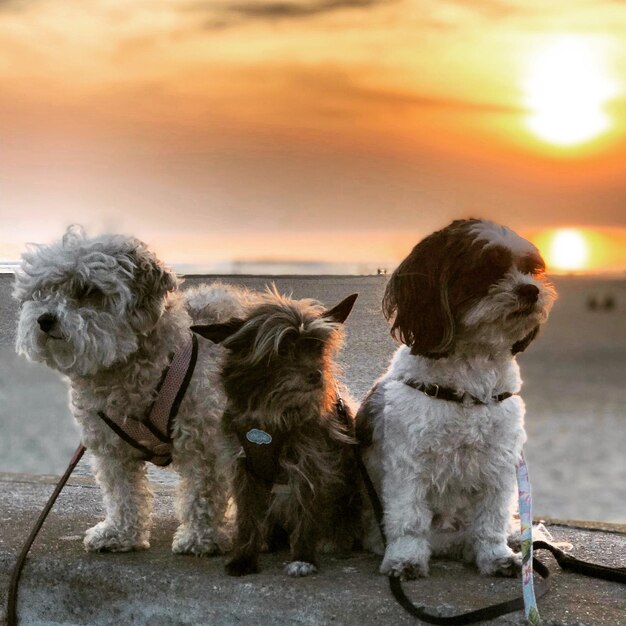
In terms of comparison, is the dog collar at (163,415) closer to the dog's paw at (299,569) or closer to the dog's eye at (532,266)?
the dog's paw at (299,569)

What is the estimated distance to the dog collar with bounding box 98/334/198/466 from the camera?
4.26 metres

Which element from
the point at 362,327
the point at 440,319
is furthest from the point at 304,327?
the point at 362,327

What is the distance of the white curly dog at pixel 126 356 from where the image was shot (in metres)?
4.09

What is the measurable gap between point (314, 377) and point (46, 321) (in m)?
1.18

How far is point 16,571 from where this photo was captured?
14.5ft

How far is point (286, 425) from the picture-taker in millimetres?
3881

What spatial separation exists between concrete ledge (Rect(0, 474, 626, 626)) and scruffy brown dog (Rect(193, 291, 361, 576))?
146 millimetres

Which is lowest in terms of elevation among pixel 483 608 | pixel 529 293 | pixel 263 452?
pixel 483 608

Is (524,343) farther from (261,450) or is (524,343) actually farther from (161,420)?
(161,420)

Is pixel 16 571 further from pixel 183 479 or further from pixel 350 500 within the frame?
pixel 350 500

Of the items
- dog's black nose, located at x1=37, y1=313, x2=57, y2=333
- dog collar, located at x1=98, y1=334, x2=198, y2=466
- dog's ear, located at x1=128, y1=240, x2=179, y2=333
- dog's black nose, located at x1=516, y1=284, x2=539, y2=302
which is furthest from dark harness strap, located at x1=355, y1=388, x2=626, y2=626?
dog's black nose, located at x1=37, y1=313, x2=57, y2=333

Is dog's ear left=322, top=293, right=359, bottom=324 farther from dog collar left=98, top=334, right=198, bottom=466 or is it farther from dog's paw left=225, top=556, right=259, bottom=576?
dog's paw left=225, top=556, right=259, bottom=576

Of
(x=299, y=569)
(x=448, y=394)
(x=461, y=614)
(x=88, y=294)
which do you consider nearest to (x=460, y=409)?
(x=448, y=394)

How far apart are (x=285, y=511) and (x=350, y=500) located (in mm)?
373
